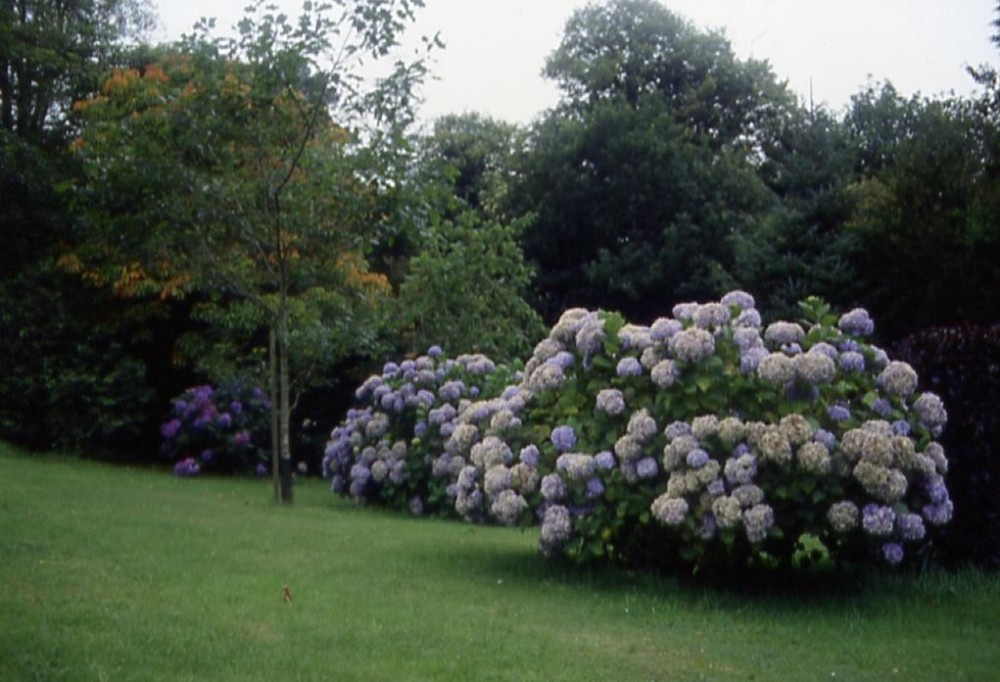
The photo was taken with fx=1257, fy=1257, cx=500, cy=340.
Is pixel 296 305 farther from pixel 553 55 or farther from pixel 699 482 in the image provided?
pixel 553 55

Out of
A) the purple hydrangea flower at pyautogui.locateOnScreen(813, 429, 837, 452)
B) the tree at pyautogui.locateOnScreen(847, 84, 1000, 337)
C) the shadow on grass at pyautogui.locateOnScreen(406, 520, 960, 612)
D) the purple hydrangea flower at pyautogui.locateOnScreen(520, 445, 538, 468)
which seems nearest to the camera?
the purple hydrangea flower at pyautogui.locateOnScreen(813, 429, 837, 452)

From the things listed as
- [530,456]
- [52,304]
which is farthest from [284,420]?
[52,304]

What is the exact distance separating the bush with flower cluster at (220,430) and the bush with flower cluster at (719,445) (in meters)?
11.0

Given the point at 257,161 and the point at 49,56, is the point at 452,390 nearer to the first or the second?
the point at 257,161

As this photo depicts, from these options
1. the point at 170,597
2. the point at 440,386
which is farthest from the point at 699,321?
the point at 440,386

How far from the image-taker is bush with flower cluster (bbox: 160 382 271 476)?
2020 centimetres

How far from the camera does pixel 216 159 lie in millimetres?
14133

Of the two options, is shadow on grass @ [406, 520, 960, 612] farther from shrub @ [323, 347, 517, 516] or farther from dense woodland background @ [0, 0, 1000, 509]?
shrub @ [323, 347, 517, 516]

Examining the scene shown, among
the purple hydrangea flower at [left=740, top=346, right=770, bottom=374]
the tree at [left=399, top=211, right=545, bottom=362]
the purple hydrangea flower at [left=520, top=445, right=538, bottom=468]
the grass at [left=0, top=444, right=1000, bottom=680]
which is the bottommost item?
the grass at [left=0, top=444, right=1000, bottom=680]

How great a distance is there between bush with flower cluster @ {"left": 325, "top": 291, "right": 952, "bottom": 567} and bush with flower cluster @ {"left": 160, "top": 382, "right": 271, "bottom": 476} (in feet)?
36.1

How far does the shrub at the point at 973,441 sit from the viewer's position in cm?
953

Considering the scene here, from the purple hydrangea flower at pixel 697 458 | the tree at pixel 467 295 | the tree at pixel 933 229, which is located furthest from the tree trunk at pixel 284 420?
the tree at pixel 933 229

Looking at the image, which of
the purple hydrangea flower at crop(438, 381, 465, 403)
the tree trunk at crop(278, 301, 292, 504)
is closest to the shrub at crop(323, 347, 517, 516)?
the purple hydrangea flower at crop(438, 381, 465, 403)

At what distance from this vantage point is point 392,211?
1461 cm
